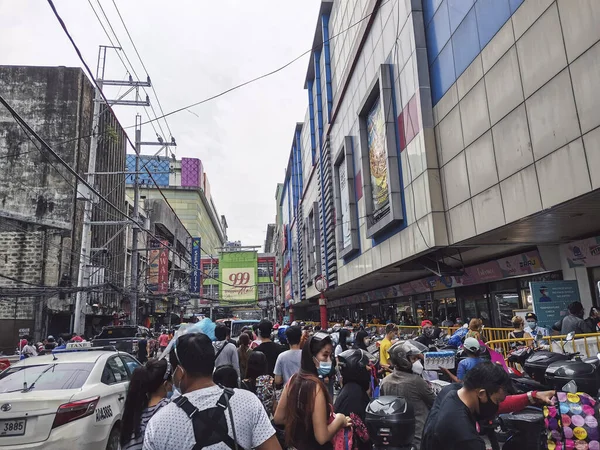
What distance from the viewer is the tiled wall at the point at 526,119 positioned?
7234 mm

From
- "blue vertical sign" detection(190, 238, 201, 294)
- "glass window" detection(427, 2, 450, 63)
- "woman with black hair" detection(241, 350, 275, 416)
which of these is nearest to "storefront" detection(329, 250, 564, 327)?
"glass window" detection(427, 2, 450, 63)

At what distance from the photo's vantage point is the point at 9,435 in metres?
4.89

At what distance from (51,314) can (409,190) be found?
70.2 ft

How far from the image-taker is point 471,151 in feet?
35.7

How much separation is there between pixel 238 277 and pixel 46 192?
24056mm

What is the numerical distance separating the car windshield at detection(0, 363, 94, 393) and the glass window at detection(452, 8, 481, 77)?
34.6 ft

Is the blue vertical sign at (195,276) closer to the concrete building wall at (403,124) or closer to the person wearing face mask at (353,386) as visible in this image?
the concrete building wall at (403,124)

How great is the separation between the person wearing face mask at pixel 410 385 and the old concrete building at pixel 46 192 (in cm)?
2400

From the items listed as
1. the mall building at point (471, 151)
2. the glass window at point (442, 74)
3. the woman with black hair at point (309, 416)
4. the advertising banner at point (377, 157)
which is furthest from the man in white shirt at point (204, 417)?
the advertising banner at point (377, 157)

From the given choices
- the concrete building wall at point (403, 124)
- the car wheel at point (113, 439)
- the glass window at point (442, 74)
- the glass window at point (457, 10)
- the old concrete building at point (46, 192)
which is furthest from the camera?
the old concrete building at point (46, 192)

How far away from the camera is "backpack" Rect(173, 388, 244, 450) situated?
2172 millimetres

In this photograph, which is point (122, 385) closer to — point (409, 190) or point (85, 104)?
point (409, 190)

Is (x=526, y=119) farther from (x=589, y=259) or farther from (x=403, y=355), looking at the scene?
(x=403, y=355)

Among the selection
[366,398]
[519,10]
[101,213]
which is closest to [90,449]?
[366,398]
